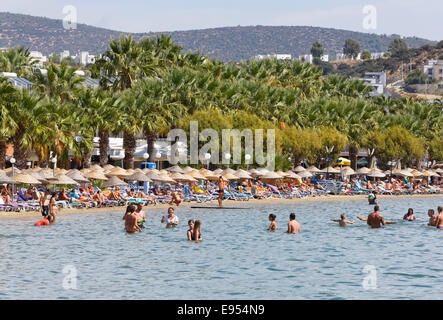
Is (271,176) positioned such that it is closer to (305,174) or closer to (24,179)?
(305,174)

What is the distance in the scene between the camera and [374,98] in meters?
87.6

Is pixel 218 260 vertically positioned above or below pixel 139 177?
below

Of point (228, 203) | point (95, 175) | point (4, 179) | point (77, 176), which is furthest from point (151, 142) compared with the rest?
point (4, 179)

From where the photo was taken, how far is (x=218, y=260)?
24.0 metres

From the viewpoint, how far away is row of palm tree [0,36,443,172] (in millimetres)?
42562

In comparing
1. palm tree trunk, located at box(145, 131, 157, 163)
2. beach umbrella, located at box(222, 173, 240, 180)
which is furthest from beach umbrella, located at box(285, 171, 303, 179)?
palm tree trunk, located at box(145, 131, 157, 163)

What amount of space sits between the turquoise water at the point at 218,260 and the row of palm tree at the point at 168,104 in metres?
8.20

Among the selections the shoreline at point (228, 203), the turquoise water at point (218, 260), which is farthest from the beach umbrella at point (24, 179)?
the turquoise water at point (218, 260)

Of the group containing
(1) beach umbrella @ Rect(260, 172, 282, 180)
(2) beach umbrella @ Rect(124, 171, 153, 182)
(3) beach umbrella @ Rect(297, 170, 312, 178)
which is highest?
(2) beach umbrella @ Rect(124, 171, 153, 182)

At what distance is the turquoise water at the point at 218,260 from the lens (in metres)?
18.5

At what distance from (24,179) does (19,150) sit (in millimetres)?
5895

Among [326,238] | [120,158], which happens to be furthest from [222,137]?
[326,238]

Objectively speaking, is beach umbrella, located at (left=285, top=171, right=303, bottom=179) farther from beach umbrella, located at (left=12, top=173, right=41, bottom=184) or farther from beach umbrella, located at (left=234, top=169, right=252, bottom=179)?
beach umbrella, located at (left=12, top=173, right=41, bottom=184)

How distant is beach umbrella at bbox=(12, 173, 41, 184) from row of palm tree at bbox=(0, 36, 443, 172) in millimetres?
3545
